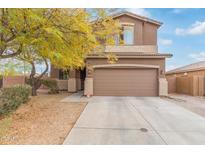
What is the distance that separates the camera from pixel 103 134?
19.4 ft

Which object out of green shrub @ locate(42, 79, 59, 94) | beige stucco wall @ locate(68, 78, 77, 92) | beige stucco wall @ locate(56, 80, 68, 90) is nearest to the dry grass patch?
green shrub @ locate(42, 79, 59, 94)

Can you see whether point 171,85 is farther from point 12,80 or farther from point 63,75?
point 12,80

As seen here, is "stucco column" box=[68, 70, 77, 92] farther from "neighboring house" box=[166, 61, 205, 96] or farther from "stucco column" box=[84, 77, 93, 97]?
"neighboring house" box=[166, 61, 205, 96]

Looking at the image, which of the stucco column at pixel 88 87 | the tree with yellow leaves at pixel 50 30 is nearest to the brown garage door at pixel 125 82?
the stucco column at pixel 88 87

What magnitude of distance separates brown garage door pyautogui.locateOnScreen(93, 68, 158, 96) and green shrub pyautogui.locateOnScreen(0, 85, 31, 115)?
6.62 meters

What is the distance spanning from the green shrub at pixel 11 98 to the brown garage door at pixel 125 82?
21.7 feet

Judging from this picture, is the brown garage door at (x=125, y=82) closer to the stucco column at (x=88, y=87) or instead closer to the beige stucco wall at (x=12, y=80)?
the stucco column at (x=88, y=87)

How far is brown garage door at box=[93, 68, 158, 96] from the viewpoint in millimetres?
15812

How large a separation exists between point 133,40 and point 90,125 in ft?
44.3

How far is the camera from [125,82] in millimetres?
15867

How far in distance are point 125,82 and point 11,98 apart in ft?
30.9

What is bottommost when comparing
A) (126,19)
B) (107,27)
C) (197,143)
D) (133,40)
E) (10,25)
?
(197,143)
